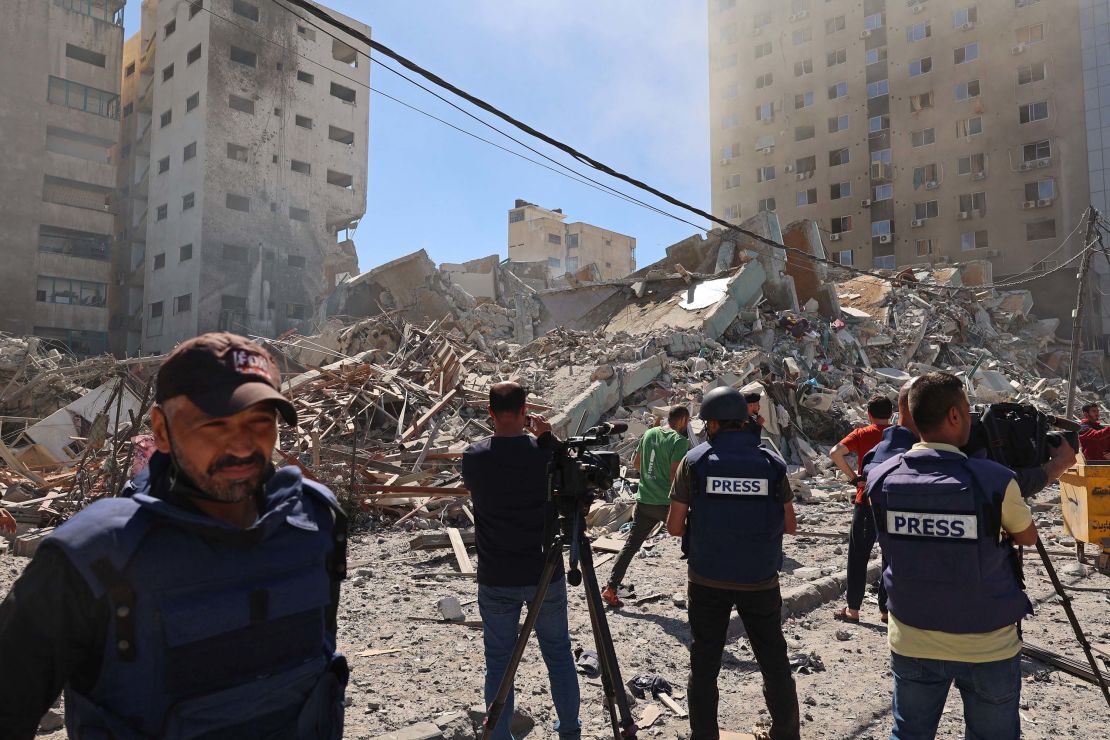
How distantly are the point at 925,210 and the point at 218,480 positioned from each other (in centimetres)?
4758

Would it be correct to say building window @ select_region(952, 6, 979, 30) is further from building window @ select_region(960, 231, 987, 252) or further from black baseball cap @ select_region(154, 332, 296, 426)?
black baseball cap @ select_region(154, 332, 296, 426)

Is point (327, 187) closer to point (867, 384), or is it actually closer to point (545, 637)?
point (867, 384)

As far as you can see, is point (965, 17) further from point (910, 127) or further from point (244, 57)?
point (244, 57)

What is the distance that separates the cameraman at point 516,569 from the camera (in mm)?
3168

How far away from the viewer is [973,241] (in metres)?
40.1

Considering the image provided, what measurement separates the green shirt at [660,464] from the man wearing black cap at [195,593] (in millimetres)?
4577

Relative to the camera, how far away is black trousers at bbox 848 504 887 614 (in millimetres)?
5043

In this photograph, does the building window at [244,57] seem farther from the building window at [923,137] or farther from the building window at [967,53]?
the building window at [967,53]

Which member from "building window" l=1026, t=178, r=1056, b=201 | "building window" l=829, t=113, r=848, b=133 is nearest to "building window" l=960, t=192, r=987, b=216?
"building window" l=1026, t=178, r=1056, b=201

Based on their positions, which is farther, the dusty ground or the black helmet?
the dusty ground

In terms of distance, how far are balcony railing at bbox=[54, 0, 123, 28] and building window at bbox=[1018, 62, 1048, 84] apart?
162 ft

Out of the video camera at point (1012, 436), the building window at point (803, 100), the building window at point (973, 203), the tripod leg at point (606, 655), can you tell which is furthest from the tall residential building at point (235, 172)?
the building window at point (973, 203)

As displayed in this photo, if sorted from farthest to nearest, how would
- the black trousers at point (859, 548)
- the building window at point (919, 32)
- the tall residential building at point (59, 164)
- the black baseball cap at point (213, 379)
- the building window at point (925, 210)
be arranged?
the building window at point (919, 32)
the building window at point (925, 210)
the tall residential building at point (59, 164)
the black trousers at point (859, 548)
the black baseball cap at point (213, 379)

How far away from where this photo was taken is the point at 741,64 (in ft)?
167
